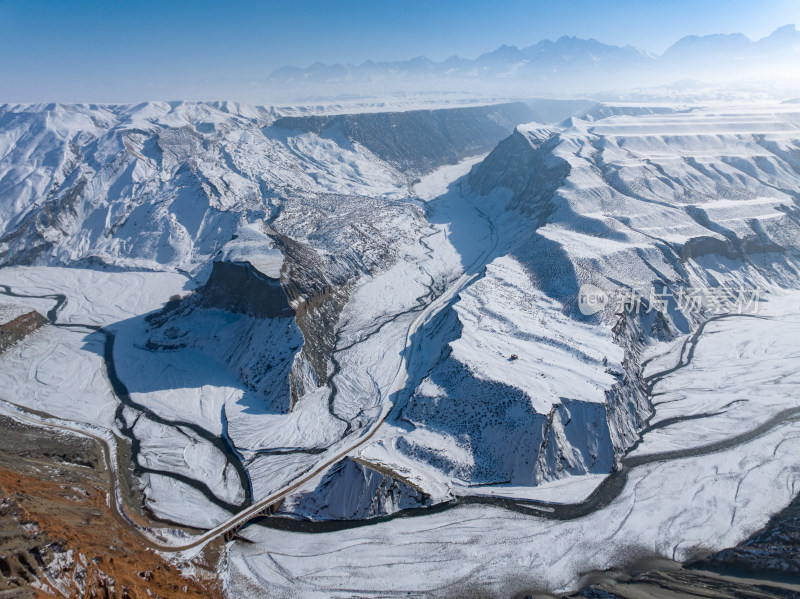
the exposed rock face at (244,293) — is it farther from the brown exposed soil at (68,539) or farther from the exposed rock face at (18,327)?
the brown exposed soil at (68,539)

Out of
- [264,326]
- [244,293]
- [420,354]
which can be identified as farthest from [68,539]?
[420,354]

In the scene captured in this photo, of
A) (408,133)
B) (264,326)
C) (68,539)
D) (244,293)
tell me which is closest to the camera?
(68,539)

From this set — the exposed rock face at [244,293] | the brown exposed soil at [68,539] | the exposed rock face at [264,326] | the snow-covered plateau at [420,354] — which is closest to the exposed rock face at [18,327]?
the snow-covered plateau at [420,354]

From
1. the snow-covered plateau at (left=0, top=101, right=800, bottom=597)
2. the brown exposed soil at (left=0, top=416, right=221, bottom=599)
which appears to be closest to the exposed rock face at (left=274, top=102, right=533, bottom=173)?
the snow-covered plateau at (left=0, top=101, right=800, bottom=597)

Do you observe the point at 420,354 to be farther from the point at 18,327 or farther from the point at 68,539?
the point at 18,327

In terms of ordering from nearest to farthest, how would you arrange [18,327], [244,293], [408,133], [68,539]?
1. [68,539]
2. [244,293]
3. [18,327]
4. [408,133]

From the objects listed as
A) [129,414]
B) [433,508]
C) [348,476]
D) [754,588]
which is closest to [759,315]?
[754,588]
